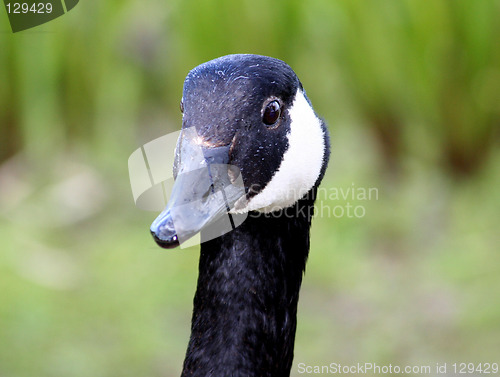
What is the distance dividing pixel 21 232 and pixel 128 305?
102cm

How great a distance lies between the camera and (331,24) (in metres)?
5.01

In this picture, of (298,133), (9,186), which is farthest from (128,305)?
(298,133)

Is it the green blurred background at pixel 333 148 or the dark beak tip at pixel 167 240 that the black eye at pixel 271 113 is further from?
the green blurred background at pixel 333 148

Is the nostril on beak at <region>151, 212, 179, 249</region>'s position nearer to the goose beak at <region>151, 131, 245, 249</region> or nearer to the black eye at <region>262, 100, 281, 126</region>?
the goose beak at <region>151, 131, 245, 249</region>

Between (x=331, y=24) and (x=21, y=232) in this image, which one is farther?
(x=331, y=24)

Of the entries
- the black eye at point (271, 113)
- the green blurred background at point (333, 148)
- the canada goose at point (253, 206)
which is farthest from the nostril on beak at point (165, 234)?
the green blurred background at point (333, 148)

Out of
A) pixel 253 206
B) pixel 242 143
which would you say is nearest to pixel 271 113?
pixel 242 143

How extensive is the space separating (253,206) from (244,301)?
0.32 metres

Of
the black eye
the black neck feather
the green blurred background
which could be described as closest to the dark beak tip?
the black neck feather

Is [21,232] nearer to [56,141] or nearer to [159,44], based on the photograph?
[56,141]

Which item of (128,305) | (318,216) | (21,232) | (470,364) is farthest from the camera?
(318,216)

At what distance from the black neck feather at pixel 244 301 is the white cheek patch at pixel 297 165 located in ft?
0.22

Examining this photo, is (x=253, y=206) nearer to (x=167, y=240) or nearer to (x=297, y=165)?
(x=297, y=165)

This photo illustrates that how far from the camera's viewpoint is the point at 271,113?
218 centimetres
